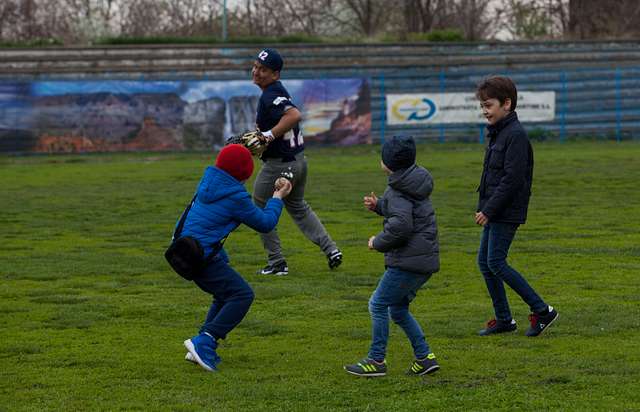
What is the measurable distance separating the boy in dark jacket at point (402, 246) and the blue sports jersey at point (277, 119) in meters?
3.78

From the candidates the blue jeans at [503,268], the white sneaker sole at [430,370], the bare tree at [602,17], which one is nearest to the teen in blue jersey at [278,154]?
the blue jeans at [503,268]

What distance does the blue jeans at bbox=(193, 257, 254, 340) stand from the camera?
681cm

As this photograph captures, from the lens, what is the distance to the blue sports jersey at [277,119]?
10086 millimetres

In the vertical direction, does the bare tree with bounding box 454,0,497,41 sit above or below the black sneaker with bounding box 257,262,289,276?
above

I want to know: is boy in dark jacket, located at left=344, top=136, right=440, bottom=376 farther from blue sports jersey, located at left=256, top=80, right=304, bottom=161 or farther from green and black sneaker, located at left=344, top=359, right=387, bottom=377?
blue sports jersey, located at left=256, top=80, right=304, bottom=161

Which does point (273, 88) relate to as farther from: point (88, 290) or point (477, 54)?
point (477, 54)

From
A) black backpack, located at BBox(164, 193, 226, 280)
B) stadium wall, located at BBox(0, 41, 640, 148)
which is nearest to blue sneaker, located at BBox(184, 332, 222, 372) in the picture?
black backpack, located at BBox(164, 193, 226, 280)

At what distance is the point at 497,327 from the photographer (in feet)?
24.8

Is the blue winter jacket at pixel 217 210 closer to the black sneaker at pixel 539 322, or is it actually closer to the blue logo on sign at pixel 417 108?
the black sneaker at pixel 539 322

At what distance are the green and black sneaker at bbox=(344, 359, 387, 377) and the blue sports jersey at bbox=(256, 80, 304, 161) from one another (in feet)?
13.2

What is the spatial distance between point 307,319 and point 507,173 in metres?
1.88

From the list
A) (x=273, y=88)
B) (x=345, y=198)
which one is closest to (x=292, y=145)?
(x=273, y=88)

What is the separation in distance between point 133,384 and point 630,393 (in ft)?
8.99

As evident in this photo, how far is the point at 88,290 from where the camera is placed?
9.62m
